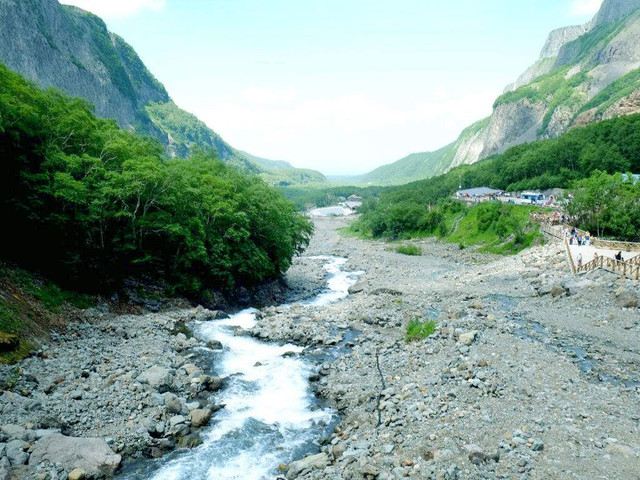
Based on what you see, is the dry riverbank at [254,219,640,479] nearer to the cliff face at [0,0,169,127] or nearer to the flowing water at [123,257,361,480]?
the flowing water at [123,257,361,480]

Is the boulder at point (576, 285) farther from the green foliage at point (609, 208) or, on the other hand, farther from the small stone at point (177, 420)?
the small stone at point (177, 420)

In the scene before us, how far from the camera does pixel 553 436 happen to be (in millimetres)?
14156

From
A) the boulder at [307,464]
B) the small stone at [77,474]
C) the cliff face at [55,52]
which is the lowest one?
the boulder at [307,464]

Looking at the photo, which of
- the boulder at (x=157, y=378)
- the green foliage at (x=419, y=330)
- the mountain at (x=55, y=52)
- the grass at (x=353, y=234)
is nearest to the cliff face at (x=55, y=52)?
the mountain at (x=55, y=52)

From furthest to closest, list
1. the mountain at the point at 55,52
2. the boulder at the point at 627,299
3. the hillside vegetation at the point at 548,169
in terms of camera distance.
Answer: the mountain at the point at 55,52 < the hillside vegetation at the point at 548,169 < the boulder at the point at 627,299

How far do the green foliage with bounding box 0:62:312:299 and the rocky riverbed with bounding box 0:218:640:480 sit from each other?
4780 millimetres

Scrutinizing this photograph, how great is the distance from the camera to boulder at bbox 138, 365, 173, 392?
795 inches

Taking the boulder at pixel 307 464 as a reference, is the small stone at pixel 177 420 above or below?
above

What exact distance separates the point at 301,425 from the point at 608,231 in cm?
5431

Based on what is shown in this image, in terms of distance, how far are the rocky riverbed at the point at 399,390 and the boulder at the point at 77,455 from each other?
4 cm

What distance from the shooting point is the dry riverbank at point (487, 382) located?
529 inches

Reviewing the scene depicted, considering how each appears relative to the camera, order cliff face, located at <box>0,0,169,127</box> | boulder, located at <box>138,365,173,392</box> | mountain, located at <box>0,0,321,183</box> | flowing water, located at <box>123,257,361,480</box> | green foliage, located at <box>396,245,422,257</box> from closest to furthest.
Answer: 1. flowing water, located at <box>123,257,361,480</box>
2. boulder, located at <box>138,365,173,392</box>
3. green foliage, located at <box>396,245,422,257</box>
4. mountain, located at <box>0,0,321,183</box>
5. cliff face, located at <box>0,0,169,127</box>

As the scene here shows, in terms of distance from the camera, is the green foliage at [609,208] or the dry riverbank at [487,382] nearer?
the dry riverbank at [487,382]

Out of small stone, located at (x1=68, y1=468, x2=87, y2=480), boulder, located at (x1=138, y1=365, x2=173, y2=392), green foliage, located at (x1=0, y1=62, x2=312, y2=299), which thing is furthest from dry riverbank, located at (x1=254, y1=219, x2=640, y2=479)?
green foliage, located at (x1=0, y1=62, x2=312, y2=299)
